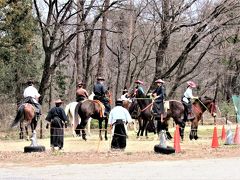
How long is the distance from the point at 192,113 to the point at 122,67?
35.1m

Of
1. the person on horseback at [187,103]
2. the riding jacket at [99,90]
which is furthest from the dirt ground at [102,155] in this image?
the riding jacket at [99,90]

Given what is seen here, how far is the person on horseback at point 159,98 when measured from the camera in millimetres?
22766

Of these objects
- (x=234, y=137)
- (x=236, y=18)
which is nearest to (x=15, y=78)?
(x=236, y=18)

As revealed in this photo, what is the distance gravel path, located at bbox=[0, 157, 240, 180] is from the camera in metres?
13.0

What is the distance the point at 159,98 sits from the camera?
904 inches

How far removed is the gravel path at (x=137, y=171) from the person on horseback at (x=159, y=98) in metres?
6.76

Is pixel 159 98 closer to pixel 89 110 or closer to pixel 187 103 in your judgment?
pixel 187 103

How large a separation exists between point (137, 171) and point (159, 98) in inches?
362

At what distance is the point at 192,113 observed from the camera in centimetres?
2500

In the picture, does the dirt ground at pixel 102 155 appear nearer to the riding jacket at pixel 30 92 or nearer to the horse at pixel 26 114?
the horse at pixel 26 114

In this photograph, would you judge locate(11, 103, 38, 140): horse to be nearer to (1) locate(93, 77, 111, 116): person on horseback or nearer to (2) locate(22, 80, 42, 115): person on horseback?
(2) locate(22, 80, 42, 115): person on horseback

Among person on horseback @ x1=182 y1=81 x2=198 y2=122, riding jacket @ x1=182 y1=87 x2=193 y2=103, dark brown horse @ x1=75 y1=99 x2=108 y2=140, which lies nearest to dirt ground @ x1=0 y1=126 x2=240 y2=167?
dark brown horse @ x1=75 y1=99 x2=108 y2=140

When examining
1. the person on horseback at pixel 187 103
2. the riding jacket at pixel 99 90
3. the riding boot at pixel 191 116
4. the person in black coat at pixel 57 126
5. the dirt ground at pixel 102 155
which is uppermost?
the riding jacket at pixel 99 90

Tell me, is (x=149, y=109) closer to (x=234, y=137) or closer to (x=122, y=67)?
(x=234, y=137)
